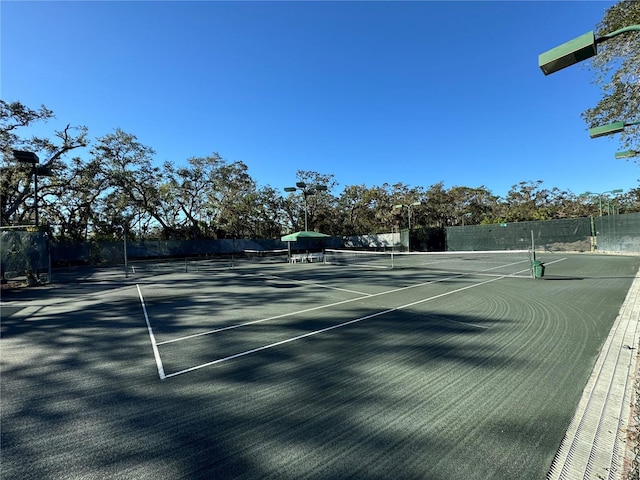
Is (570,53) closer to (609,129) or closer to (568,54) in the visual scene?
(568,54)

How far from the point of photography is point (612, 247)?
2330cm

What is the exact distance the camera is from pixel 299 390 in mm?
3498

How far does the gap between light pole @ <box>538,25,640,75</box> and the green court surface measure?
4.09 m

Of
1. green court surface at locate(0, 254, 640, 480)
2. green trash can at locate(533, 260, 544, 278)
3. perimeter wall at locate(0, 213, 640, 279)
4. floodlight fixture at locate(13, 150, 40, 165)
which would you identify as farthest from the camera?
perimeter wall at locate(0, 213, 640, 279)

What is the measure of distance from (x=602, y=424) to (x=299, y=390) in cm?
295

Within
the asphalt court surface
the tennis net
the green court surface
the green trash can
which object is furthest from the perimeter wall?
the green trash can

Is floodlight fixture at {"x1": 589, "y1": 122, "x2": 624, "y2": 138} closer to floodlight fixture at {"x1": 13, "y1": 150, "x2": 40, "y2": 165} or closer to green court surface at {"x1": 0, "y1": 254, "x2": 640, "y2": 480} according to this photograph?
green court surface at {"x1": 0, "y1": 254, "x2": 640, "y2": 480}

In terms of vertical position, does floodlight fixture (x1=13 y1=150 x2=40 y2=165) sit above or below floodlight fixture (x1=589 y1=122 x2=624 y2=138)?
above

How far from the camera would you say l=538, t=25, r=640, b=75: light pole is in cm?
365

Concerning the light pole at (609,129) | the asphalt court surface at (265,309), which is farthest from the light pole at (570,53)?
the asphalt court surface at (265,309)

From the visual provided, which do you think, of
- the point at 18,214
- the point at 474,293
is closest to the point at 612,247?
the point at 474,293

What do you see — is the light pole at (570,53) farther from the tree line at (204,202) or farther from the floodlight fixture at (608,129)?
the tree line at (204,202)

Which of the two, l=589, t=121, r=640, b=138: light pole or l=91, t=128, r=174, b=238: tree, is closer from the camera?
l=589, t=121, r=640, b=138: light pole

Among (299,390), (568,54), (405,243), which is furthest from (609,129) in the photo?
(405,243)
